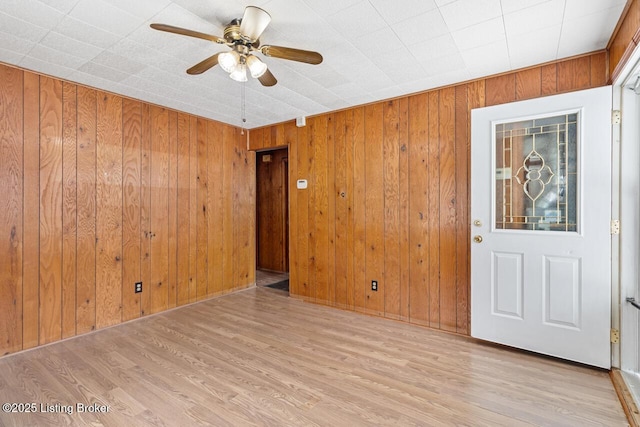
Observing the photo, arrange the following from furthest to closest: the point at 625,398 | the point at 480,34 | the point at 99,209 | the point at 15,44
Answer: the point at 99,209, the point at 15,44, the point at 480,34, the point at 625,398

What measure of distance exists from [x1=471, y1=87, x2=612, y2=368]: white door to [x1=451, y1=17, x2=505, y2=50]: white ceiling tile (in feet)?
2.15

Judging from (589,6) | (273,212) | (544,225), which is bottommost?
(544,225)

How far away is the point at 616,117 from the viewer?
7.22ft

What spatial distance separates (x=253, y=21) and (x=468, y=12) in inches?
52.2

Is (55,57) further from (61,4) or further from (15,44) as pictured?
(61,4)

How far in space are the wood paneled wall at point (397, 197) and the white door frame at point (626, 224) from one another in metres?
0.37

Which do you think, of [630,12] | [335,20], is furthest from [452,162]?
[335,20]

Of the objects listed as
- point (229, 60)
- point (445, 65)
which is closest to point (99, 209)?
point (229, 60)

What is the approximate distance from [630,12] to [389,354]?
280 cm

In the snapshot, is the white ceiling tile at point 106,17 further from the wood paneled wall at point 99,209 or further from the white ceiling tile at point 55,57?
the wood paneled wall at point 99,209

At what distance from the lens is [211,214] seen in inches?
167

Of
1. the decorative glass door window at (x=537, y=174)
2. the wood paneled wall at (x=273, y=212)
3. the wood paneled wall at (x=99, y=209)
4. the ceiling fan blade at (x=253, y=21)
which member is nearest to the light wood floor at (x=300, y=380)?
the wood paneled wall at (x=99, y=209)

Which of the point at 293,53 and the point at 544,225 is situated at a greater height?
the point at 293,53

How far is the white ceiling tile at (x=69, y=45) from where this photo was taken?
215cm
